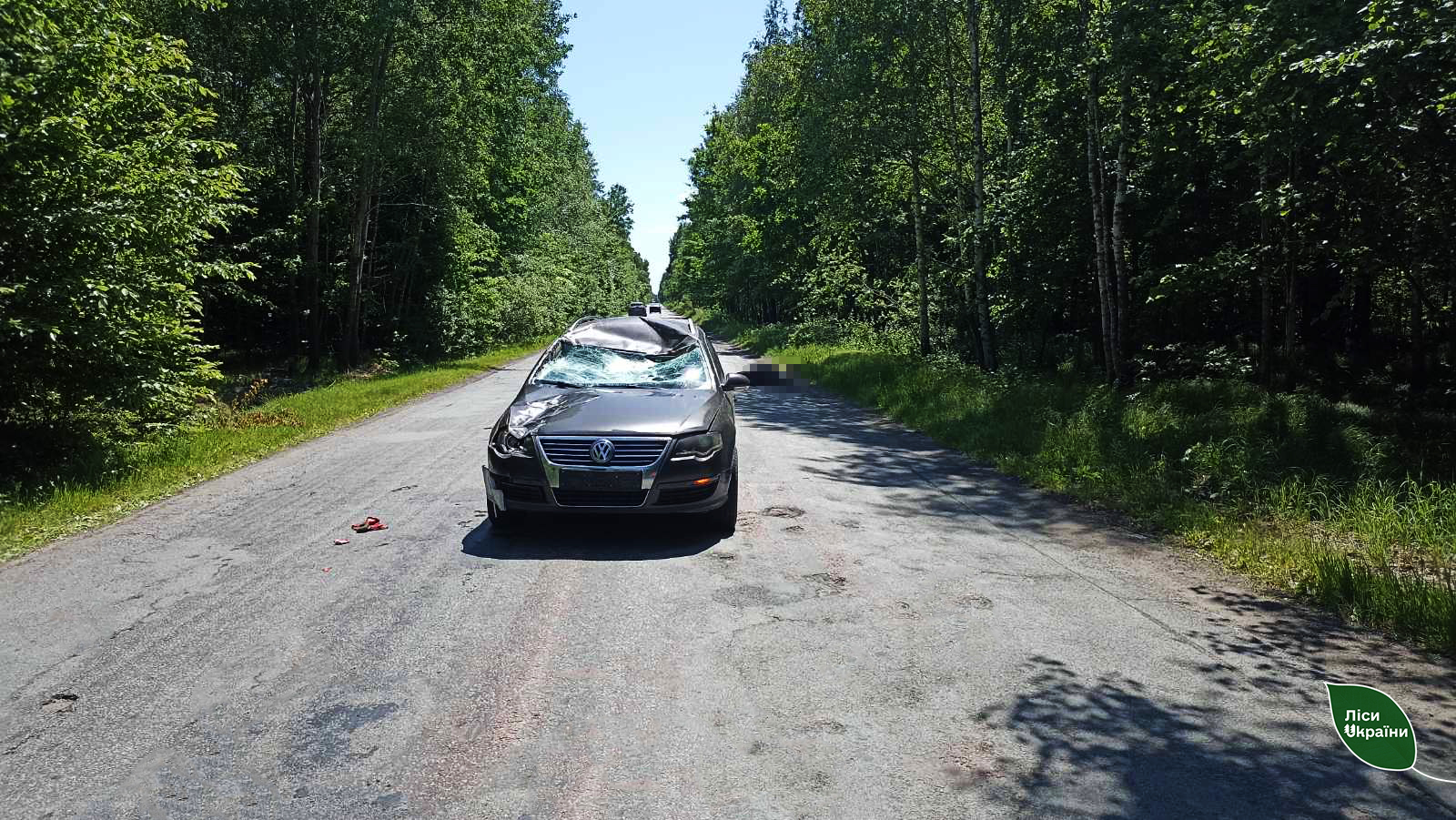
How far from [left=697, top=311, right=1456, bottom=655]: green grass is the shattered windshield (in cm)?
422

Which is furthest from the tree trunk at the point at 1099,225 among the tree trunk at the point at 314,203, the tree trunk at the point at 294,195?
the tree trunk at the point at 294,195

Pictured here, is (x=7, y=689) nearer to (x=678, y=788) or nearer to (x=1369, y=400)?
(x=678, y=788)

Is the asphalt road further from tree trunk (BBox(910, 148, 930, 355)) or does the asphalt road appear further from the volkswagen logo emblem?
tree trunk (BBox(910, 148, 930, 355))

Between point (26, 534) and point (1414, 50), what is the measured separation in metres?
12.2

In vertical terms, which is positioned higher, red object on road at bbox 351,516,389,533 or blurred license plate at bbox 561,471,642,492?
blurred license plate at bbox 561,471,642,492

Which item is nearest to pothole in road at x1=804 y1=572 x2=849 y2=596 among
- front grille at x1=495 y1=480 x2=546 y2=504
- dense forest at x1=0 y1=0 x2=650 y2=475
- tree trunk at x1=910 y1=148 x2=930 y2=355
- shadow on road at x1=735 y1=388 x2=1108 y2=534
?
front grille at x1=495 y1=480 x2=546 y2=504

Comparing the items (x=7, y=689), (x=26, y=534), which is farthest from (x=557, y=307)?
(x=7, y=689)

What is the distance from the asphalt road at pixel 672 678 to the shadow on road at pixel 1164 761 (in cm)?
1

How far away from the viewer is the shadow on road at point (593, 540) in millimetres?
6559

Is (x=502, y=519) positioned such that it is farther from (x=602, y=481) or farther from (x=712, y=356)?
(x=712, y=356)

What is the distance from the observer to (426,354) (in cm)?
3294

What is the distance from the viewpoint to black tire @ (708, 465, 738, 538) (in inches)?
280
